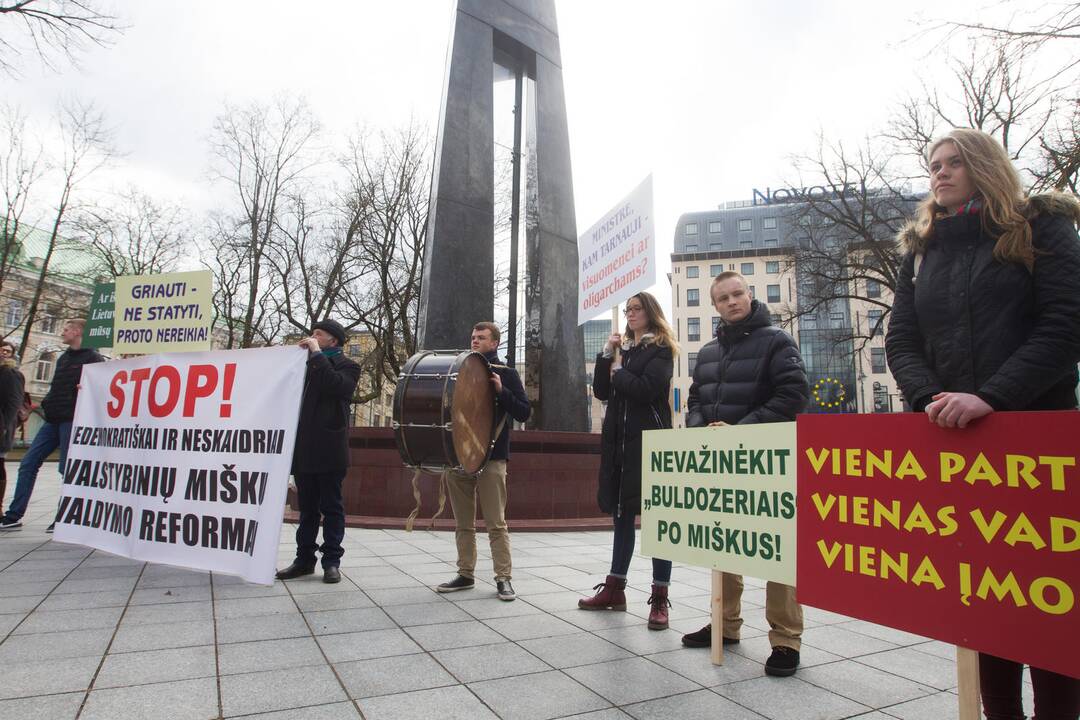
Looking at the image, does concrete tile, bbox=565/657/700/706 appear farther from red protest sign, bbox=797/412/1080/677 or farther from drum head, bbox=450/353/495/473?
drum head, bbox=450/353/495/473

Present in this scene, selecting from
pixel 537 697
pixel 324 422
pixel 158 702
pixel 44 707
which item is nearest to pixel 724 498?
pixel 537 697

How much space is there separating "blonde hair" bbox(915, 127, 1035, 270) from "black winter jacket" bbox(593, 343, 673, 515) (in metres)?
1.96

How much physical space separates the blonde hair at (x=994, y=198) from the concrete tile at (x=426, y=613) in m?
3.26

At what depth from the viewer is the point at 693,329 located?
7994 cm

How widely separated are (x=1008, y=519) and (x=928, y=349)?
645 mm

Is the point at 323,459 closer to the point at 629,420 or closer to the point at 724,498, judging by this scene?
the point at 629,420

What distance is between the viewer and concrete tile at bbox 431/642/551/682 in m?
2.93

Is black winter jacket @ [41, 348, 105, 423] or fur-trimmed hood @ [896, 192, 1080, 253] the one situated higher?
fur-trimmed hood @ [896, 192, 1080, 253]

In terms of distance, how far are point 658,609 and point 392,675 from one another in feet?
5.69

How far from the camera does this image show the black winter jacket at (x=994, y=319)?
1.97 meters

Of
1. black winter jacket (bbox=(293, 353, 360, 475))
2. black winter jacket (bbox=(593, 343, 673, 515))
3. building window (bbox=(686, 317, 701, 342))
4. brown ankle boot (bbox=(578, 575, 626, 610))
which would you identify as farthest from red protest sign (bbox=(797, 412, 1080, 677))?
building window (bbox=(686, 317, 701, 342))

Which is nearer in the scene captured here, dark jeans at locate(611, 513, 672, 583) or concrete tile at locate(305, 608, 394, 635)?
concrete tile at locate(305, 608, 394, 635)

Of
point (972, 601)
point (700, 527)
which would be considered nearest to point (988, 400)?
point (972, 601)

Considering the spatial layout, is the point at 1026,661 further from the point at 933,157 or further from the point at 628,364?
the point at 628,364
